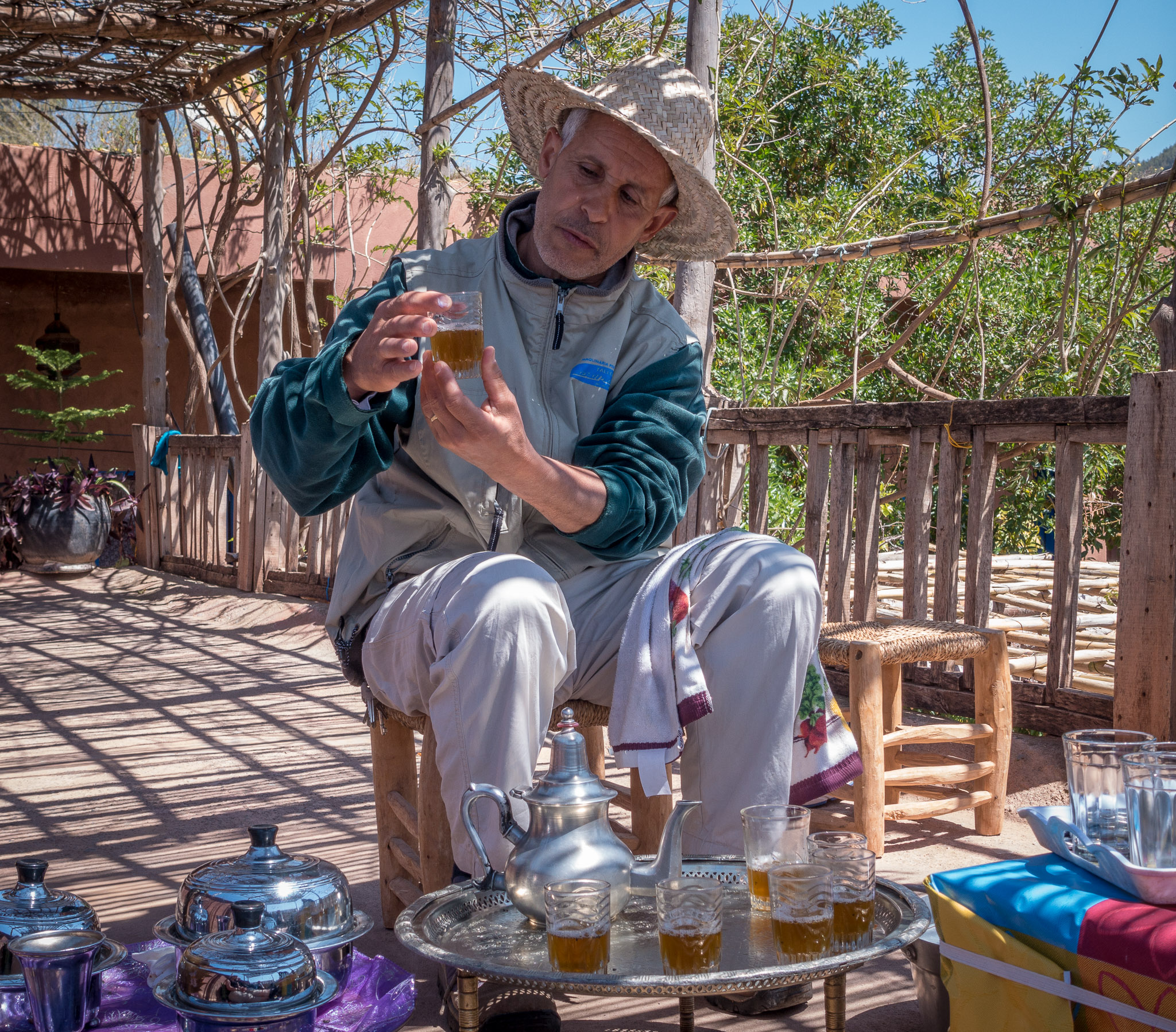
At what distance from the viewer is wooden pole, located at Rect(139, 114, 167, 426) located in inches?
351

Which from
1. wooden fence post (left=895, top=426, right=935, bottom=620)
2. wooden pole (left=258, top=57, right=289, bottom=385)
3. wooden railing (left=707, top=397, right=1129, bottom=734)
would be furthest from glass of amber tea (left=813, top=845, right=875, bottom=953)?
wooden pole (left=258, top=57, right=289, bottom=385)

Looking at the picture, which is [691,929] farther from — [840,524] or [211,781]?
[840,524]

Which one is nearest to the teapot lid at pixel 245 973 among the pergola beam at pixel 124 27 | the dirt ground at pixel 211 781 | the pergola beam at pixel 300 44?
the dirt ground at pixel 211 781

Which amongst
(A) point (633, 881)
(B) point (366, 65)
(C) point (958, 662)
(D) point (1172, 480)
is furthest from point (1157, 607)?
(B) point (366, 65)

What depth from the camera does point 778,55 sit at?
11188 mm

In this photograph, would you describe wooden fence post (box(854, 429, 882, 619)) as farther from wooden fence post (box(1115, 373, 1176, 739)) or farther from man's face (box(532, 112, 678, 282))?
man's face (box(532, 112, 678, 282))

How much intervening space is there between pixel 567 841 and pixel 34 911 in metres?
0.77

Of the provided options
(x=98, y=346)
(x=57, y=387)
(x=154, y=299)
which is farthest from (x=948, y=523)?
(x=98, y=346)

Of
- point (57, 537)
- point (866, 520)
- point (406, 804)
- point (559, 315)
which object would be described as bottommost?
point (57, 537)

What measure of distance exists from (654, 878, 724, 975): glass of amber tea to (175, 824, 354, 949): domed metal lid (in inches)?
22.1

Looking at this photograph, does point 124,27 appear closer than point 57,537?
Yes

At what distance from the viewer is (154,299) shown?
9047mm

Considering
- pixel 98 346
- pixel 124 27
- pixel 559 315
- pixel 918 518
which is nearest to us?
pixel 559 315

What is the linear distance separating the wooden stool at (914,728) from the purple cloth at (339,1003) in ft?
4.79
